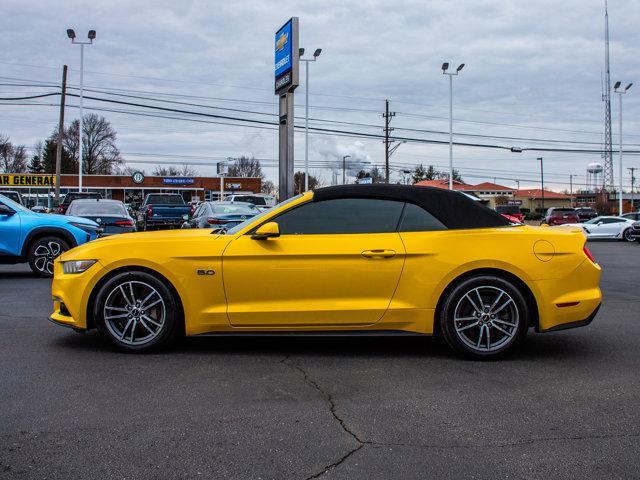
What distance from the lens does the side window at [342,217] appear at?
538 centimetres

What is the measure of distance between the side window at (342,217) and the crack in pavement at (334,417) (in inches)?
44.5

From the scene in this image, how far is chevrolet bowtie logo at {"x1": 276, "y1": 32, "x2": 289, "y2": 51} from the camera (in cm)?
1805

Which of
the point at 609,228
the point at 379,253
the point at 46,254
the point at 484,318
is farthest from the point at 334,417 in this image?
the point at 609,228

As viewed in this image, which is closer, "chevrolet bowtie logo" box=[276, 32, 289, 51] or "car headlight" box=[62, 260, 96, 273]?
"car headlight" box=[62, 260, 96, 273]

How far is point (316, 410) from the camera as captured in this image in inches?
159

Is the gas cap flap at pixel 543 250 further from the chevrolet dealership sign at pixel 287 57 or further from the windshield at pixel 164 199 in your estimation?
the windshield at pixel 164 199

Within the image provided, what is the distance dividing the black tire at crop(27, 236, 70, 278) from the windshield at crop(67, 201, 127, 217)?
12.6 feet

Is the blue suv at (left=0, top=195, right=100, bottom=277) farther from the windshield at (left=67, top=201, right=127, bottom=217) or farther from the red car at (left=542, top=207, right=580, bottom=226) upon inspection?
the red car at (left=542, top=207, right=580, bottom=226)

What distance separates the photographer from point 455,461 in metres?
3.26

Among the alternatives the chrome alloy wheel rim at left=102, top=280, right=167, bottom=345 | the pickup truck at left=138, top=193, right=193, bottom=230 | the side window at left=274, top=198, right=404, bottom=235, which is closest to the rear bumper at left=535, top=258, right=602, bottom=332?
the side window at left=274, top=198, right=404, bottom=235

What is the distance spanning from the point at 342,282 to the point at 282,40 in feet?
48.0

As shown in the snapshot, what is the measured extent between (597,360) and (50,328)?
5.32 m

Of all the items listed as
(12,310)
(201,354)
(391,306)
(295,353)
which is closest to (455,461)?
(391,306)

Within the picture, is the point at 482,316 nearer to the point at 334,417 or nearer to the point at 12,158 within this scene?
the point at 334,417
